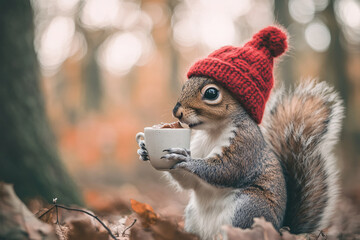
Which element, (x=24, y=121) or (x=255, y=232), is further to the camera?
(x=24, y=121)

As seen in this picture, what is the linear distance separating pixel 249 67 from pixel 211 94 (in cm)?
26

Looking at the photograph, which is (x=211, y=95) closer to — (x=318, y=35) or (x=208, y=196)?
(x=208, y=196)

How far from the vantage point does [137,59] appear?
11.0 m

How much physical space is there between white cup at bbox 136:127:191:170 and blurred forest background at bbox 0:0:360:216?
14.6 feet

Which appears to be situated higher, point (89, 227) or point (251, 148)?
point (251, 148)

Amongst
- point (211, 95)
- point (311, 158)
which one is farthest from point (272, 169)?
point (211, 95)

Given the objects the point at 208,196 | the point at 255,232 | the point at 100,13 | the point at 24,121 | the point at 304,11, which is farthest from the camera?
the point at 100,13

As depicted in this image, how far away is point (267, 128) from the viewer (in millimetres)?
1947

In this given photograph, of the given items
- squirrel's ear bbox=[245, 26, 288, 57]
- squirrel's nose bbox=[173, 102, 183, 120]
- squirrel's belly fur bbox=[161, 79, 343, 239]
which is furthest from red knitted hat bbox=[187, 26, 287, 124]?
squirrel's nose bbox=[173, 102, 183, 120]

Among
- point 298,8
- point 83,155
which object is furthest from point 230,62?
point 83,155

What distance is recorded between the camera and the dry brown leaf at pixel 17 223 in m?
1.10

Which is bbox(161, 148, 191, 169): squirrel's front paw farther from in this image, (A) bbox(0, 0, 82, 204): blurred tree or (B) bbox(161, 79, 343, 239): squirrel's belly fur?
(A) bbox(0, 0, 82, 204): blurred tree

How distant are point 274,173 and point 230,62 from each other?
63 centimetres

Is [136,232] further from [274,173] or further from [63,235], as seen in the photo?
[274,173]
